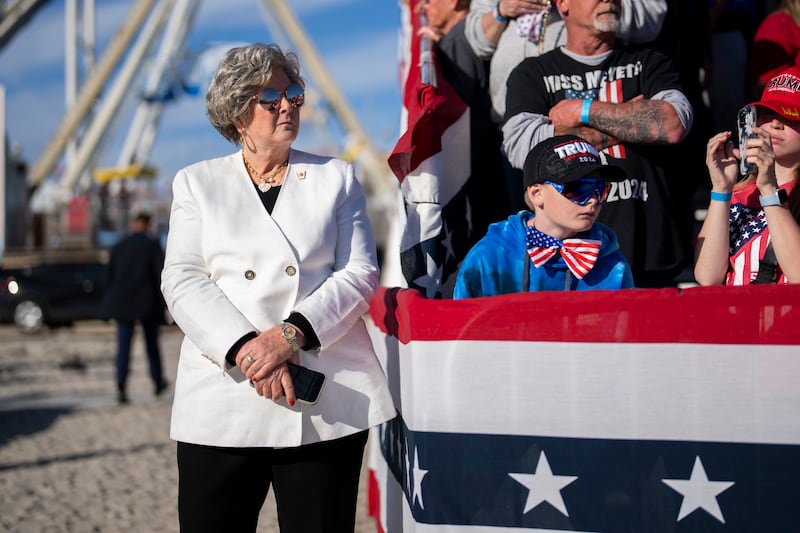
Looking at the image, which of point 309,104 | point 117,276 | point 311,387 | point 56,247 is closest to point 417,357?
point 311,387

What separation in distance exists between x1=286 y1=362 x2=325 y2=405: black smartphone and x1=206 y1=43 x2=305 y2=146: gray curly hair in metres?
0.68

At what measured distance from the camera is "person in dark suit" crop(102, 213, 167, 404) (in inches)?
318

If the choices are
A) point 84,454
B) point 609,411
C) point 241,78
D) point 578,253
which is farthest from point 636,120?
point 84,454

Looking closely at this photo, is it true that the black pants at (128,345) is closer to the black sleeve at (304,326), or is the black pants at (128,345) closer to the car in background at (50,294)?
the black sleeve at (304,326)

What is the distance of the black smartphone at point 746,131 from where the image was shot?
2264 mm

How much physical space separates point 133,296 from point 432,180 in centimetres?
603

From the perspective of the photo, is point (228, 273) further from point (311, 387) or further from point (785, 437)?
point (785, 437)

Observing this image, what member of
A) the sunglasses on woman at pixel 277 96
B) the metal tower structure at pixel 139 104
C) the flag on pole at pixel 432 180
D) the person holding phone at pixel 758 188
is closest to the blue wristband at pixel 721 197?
the person holding phone at pixel 758 188

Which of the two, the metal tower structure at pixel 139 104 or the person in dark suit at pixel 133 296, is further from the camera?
the metal tower structure at pixel 139 104

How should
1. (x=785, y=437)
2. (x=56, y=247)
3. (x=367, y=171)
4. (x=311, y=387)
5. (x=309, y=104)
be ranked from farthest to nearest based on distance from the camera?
(x=309, y=104) → (x=367, y=171) → (x=56, y=247) → (x=311, y=387) → (x=785, y=437)

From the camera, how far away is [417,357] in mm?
2139

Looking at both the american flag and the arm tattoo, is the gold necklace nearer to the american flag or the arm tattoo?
the american flag

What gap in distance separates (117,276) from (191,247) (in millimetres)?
6377

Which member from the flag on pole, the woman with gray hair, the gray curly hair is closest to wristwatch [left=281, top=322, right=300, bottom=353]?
the woman with gray hair
